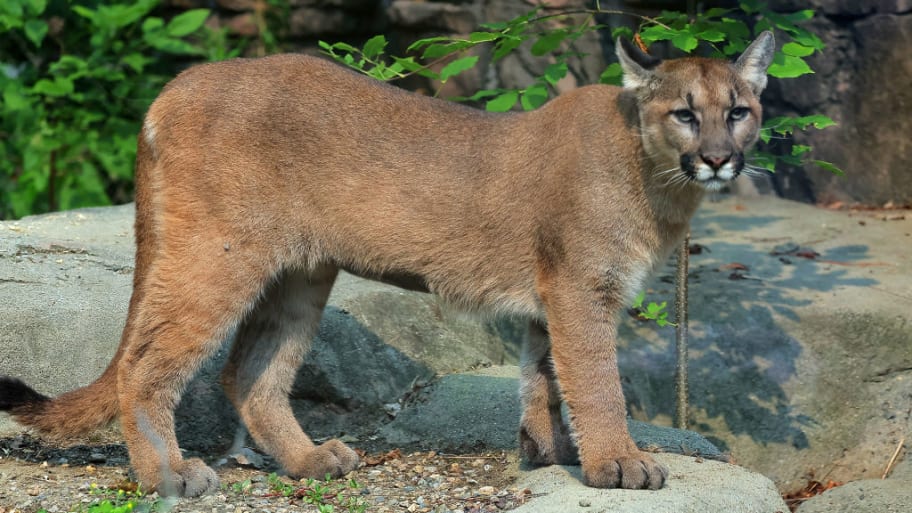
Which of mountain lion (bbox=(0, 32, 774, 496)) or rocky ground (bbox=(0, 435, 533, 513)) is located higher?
Result: mountain lion (bbox=(0, 32, 774, 496))

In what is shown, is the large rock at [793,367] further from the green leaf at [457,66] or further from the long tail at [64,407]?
the long tail at [64,407]

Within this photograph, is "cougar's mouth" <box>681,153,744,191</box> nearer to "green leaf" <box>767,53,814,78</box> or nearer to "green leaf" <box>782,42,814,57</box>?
"green leaf" <box>767,53,814,78</box>

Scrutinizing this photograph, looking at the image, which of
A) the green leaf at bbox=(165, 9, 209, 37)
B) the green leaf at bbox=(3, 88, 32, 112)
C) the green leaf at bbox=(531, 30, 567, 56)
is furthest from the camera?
the green leaf at bbox=(165, 9, 209, 37)

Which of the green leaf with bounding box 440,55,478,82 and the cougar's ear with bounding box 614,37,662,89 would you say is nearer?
the cougar's ear with bounding box 614,37,662,89

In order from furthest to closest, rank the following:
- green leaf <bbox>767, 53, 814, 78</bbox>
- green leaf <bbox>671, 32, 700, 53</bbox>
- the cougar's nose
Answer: green leaf <bbox>767, 53, 814, 78</bbox>
green leaf <bbox>671, 32, 700, 53</bbox>
the cougar's nose

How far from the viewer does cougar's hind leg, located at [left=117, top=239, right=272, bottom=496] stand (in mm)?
4988

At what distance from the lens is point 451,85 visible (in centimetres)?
1084

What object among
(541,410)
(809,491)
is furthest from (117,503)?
(809,491)

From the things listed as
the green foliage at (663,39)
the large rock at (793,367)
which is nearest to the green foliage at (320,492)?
the green foliage at (663,39)

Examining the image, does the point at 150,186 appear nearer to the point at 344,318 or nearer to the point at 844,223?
the point at 344,318

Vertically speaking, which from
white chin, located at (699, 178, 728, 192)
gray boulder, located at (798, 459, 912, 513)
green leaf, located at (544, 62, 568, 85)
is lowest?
gray boulder, located at (798, 459, 912, 513)

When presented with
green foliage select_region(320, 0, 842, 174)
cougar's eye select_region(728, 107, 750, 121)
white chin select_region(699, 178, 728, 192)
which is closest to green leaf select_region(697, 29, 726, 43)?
green foliage select_region(320, 0, 842, 174)

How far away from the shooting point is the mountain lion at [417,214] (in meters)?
4.93

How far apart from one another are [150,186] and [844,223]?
614 cm
